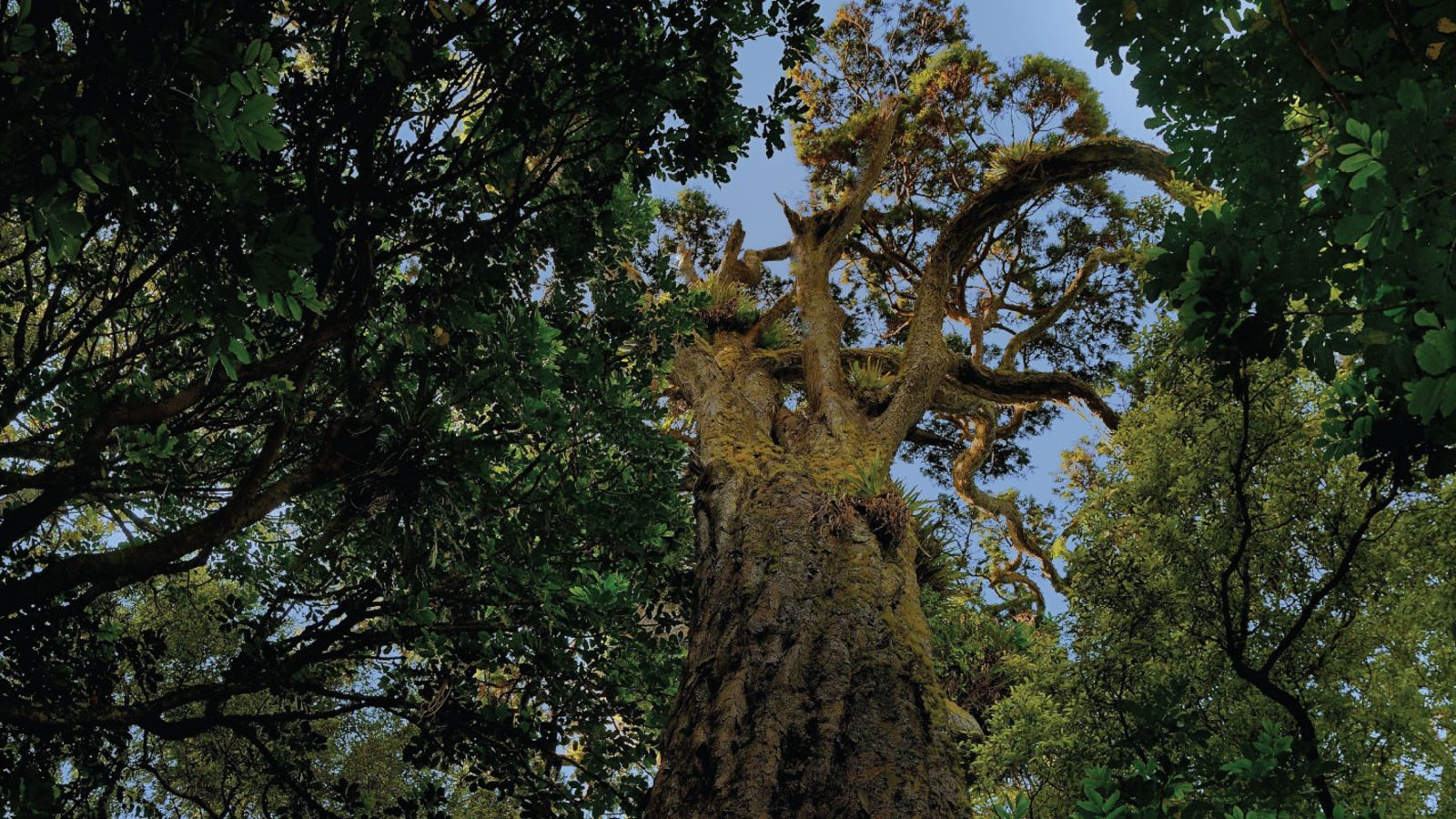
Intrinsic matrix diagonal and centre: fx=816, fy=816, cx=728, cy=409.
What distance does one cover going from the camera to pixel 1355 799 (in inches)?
185

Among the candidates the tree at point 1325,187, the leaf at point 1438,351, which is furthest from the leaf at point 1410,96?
the leaf at point 1438,351

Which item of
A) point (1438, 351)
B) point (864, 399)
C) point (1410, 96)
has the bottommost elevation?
point (1438, 351)

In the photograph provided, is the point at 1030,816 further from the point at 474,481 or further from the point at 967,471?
the point at 967,471

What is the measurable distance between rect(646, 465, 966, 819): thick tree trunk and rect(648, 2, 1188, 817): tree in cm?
1

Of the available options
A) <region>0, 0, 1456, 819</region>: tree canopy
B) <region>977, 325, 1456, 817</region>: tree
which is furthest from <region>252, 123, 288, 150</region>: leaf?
<region>977, 325, 1456, 817</region>: tree

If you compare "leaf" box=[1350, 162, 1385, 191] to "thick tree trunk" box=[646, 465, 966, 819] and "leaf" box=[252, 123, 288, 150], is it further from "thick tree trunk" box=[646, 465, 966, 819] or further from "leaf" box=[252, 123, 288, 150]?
"leaf" box=[252, 123, 288, 150]

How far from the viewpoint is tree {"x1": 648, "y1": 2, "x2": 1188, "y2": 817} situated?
129 inches

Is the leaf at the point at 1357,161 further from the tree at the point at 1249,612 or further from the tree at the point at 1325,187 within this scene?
the tree at the point at 1249,612

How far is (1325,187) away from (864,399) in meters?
5.20

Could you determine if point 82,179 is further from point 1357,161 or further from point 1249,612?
point 1249,612

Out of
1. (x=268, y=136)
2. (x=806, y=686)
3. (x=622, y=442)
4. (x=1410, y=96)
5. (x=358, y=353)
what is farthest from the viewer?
(x=622, y=442)

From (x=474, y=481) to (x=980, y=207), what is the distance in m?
6.93

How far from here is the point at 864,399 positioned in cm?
784

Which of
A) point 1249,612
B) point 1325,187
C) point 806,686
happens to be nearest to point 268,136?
point 806,686
